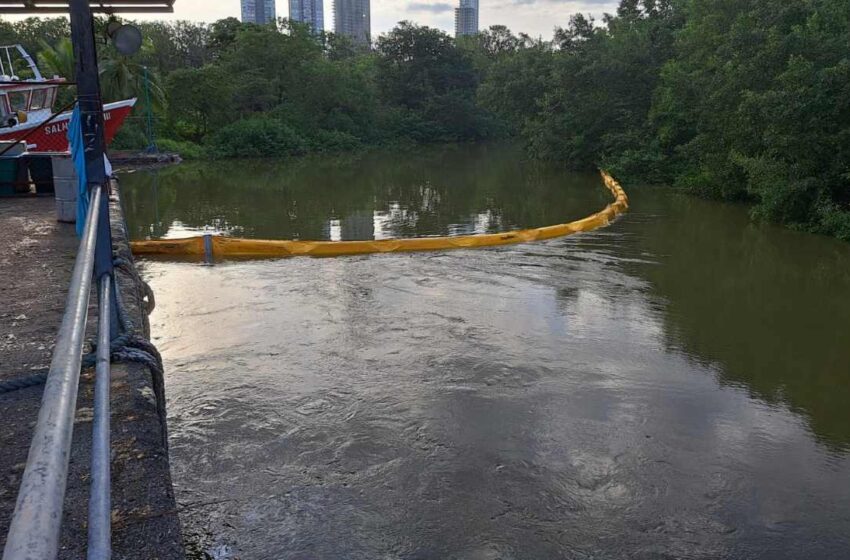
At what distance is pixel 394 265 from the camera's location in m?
10.1

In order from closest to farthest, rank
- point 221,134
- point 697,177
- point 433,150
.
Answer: point 697,177, point 221,134, point 433,150

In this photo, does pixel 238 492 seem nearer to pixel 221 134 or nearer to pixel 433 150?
pixel 221 134

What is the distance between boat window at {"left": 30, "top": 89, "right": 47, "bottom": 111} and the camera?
17.0 metres

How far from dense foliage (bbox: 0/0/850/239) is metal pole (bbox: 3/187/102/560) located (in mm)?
12933

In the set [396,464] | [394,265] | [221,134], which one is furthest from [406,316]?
[221,134]

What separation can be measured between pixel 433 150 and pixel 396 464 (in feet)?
123

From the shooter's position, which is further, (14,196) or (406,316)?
(14,196)

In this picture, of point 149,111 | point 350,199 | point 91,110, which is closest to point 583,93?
point 350,199

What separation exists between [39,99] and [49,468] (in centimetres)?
1881

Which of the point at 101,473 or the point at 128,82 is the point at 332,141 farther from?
the point at 101,473

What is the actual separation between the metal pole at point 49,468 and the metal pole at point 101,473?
0.32 metres

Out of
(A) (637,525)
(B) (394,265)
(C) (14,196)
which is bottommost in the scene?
(A) (637,525)

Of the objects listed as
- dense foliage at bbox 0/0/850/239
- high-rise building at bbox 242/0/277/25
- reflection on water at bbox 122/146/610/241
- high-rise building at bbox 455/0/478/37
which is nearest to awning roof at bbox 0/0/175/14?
reflection on water at bbox 122/146/610/241

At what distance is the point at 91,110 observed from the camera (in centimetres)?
363
